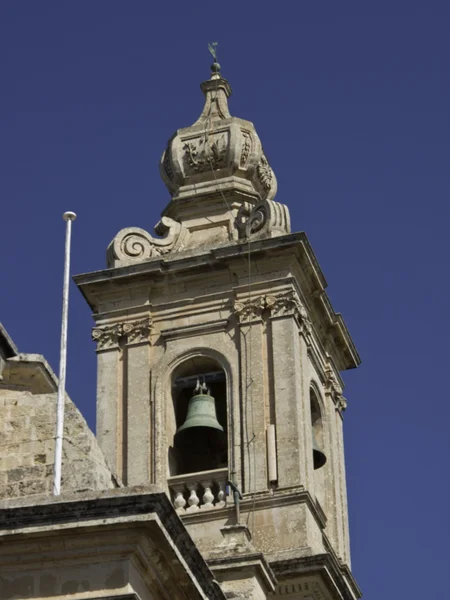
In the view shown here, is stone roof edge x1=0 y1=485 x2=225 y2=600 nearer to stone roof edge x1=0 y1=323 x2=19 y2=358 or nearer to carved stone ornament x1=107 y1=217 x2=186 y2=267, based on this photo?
stone roof edge x1=0 y1=323 x2=19 y2=358

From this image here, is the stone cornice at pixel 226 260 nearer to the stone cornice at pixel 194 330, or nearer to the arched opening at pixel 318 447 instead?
the stone cornice at pixel 194 330

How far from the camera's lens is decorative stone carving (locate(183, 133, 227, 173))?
3042 cm

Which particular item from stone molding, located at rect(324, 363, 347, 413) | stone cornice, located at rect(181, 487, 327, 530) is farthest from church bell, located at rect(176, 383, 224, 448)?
stone molding, located at rect(324, 363, 347, 413)

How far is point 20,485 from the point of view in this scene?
1480cm

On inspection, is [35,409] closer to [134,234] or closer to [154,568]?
[154,568]

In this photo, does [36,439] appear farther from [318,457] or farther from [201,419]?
[318,457]

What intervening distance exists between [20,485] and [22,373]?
95cm

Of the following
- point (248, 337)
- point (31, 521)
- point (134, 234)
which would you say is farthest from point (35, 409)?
point (134, 234)

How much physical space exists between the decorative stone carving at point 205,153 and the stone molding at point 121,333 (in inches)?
125

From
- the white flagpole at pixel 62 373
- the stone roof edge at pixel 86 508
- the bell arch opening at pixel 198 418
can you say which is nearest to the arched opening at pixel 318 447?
the bell arch opening at pixel 198 418

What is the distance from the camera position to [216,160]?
30.4 m

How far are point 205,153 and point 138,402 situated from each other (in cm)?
464

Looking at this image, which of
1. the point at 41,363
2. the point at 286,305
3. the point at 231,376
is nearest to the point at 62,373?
the point at 41,363

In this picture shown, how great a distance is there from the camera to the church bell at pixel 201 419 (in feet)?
87.7
